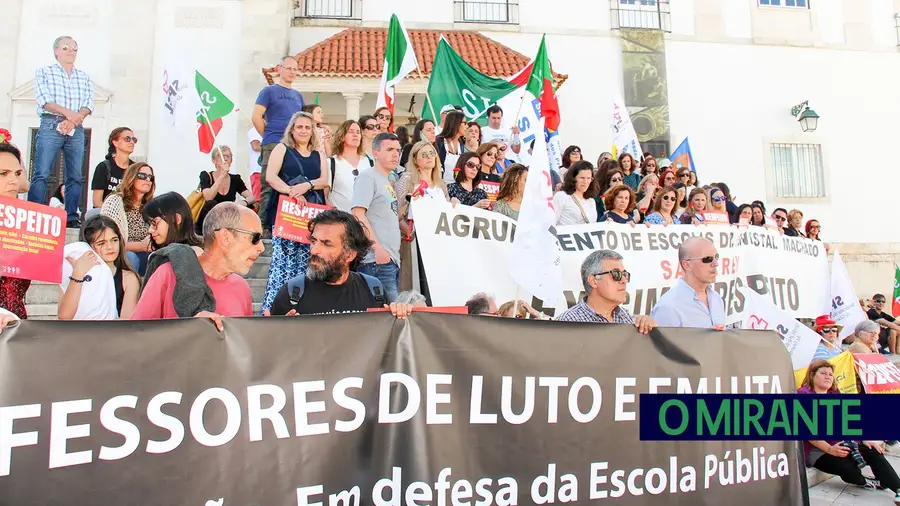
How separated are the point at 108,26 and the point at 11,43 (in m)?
1.99

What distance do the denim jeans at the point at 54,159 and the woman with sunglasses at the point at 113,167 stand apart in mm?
897

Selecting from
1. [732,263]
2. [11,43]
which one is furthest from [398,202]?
[11,43]

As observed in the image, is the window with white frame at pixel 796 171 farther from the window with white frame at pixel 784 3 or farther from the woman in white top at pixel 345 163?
the woman in white top at pixel 345 163

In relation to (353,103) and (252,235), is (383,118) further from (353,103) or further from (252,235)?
(353,103)

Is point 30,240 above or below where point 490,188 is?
below

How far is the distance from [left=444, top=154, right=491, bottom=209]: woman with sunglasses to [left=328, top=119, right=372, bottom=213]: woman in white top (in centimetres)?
91

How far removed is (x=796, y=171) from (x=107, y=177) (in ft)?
54.7

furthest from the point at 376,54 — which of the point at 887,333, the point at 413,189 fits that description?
the point at 887,333

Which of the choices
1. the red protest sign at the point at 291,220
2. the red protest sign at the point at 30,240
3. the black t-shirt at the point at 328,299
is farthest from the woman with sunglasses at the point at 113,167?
the black t-shirt at the point at 328,299

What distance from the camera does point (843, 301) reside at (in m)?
7.97

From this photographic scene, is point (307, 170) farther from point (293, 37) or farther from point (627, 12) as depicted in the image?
point (627, 12)

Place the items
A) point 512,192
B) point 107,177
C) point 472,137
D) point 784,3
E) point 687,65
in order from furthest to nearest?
point 784,3
point 687,65
point 472,137
point 107,177
point 512,192

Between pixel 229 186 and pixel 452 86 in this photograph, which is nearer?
pixel 229 186

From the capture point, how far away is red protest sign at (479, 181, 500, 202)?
707 cm
